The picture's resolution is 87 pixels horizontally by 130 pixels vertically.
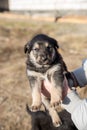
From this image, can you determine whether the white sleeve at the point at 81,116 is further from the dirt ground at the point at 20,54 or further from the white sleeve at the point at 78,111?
the dirt ground at the point at 20,54

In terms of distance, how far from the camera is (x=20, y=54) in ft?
29.9

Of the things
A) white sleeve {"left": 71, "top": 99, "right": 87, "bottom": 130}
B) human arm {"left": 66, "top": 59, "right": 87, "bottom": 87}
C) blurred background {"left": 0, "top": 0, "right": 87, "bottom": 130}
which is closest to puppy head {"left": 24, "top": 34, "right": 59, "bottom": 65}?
human arm {"left": 66, "top": 59, "right": 87, "bottom": 87}

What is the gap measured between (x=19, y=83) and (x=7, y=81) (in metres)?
0.26

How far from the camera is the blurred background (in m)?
6.07

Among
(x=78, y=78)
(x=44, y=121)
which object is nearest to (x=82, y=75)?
(x=78, y=78)

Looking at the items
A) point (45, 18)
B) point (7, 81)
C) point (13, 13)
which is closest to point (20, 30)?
point (45, 18)

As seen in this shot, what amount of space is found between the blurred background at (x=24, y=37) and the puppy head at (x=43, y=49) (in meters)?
1.62

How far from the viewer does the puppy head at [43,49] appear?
3971 millimetres

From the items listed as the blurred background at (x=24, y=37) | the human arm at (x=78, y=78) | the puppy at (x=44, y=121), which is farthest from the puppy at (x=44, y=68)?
the blurred background at (x=24, y=37)

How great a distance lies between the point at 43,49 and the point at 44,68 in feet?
→ 0.73

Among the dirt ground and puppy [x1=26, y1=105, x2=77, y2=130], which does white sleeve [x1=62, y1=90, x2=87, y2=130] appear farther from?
the dirt ground

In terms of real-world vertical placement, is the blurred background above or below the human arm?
below

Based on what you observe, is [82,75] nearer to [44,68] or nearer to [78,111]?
[44,68]

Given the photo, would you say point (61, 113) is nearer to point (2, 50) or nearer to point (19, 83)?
point (19, 83)
